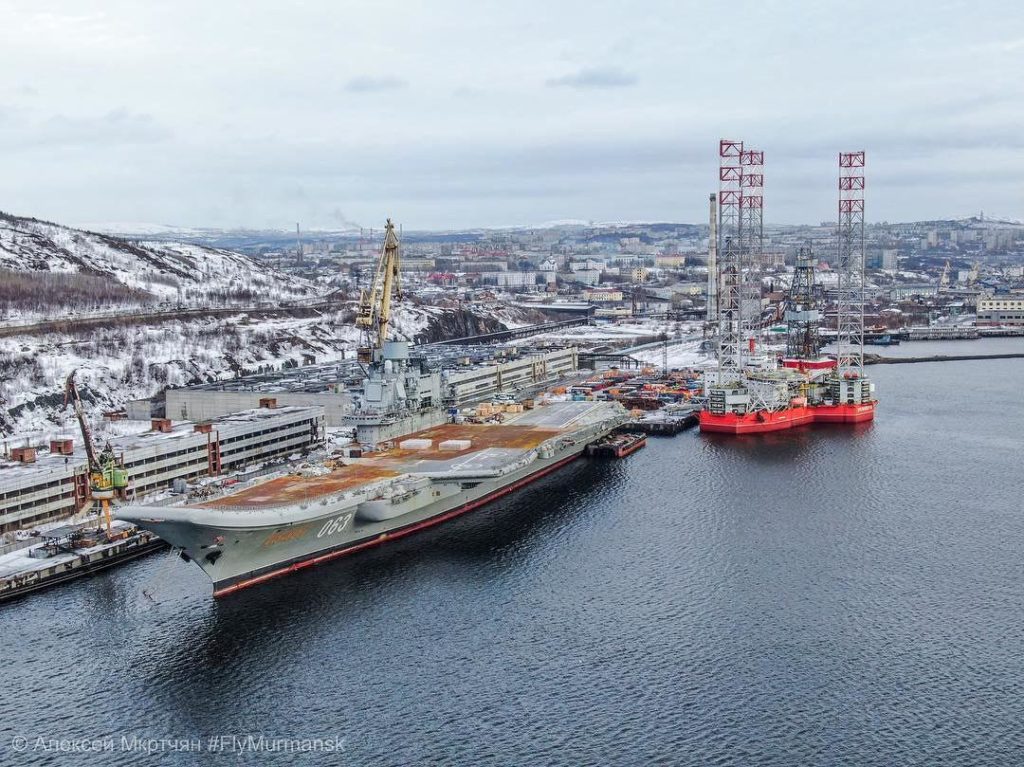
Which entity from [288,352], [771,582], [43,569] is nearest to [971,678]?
[771,582]

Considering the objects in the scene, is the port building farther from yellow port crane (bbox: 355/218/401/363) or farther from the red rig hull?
the red rig hull

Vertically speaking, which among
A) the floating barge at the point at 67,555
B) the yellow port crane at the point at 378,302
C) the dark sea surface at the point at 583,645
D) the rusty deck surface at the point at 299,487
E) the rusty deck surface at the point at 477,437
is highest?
the yellow port crane at the point at 378,302

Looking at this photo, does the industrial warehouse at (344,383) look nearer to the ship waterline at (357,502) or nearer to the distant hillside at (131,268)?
the ship waterline at (357,502)

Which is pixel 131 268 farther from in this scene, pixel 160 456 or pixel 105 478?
pixel 105 478

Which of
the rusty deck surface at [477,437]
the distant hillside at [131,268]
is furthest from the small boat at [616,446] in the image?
the distant hillside at [131,268]

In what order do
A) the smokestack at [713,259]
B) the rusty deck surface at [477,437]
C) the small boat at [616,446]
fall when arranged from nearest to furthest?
the rusty deck surface at [477,437] < the small boat at [616,446] < the smokestack at [713,259]

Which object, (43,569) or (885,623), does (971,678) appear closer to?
(885,623)
